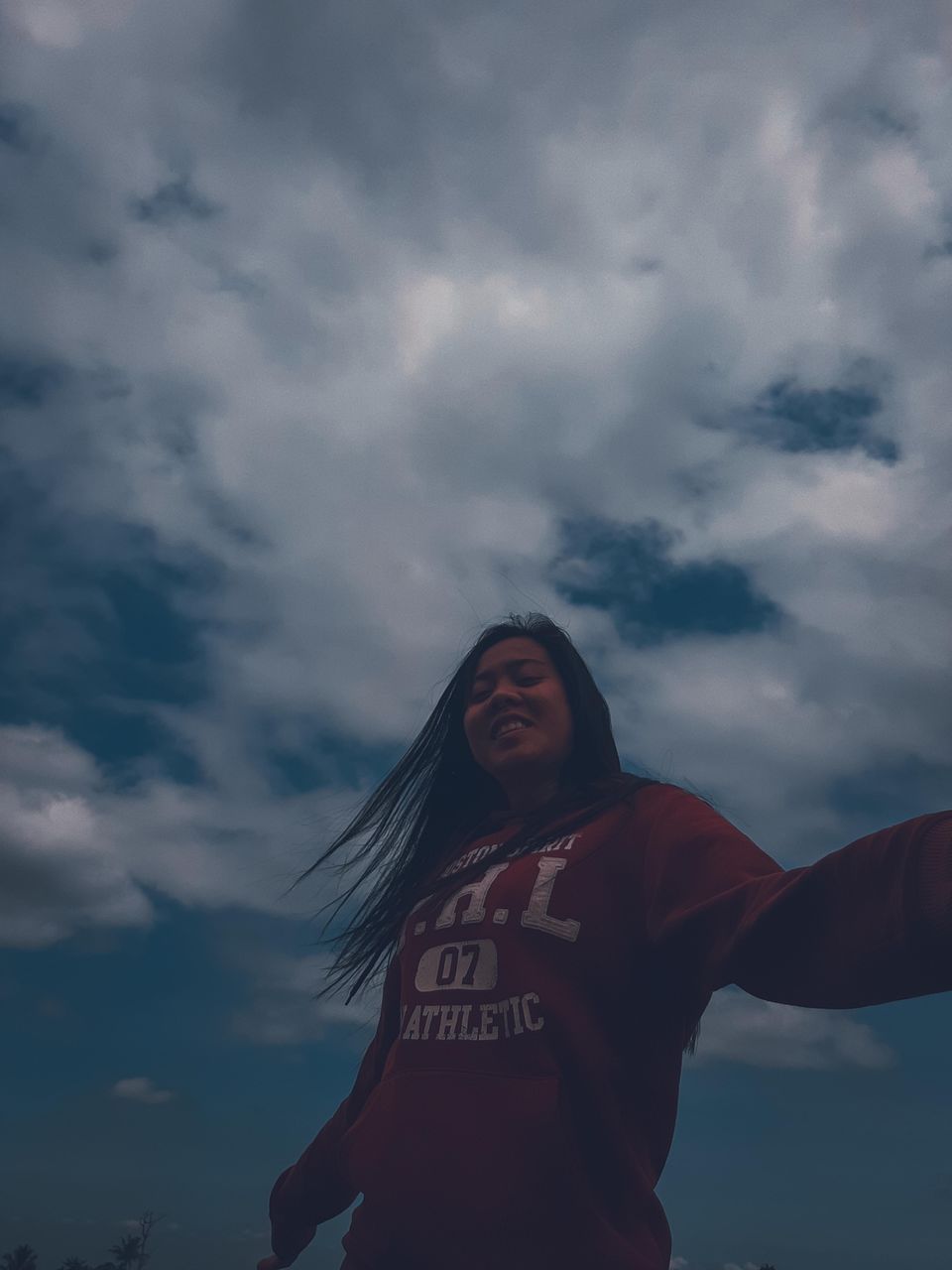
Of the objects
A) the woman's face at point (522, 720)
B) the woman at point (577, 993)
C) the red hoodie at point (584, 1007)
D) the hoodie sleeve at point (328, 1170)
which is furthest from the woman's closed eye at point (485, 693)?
the hoodie sleeve at point (328, 1170)

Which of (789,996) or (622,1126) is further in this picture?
(622,1126)

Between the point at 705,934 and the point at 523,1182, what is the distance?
866 millimetres

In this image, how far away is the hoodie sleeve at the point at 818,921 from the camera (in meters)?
1.83

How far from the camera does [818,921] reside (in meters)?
2.05

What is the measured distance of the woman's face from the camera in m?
4.02

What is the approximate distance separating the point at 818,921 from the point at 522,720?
83.5 inches

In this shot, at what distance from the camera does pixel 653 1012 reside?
2924 millimetres

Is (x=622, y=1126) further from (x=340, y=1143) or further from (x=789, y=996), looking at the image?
(x=340, y=1143)

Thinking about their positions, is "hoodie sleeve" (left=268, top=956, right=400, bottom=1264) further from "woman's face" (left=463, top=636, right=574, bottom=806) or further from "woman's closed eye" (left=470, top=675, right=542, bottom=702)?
"woman's closed eye" (left=470, top=675, right=542, bottom=702)

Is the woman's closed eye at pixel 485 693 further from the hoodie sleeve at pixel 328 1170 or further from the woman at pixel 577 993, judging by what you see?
the hoodie sleeve at pixel 328 1170

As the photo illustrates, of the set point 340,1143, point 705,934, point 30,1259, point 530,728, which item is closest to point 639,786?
point 530,728

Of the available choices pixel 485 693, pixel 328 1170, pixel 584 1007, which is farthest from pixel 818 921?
pixel 328 1170

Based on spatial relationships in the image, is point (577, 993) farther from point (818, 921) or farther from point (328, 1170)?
point (328, 1170)

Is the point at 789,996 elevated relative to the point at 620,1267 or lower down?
elevated
